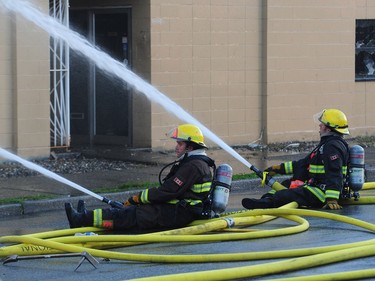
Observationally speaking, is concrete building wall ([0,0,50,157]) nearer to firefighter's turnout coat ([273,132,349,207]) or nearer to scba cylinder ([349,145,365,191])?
firefighter's turnout coat ([273,132,349,207])

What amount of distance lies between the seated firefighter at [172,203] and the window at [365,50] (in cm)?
1089

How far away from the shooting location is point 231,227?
10.4 meters

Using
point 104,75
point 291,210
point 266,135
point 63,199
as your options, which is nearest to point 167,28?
point 104,75

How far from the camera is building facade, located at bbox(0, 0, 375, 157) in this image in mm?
16422

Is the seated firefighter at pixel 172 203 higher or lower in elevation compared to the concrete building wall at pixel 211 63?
lower

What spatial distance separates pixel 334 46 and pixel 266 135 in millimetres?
2396

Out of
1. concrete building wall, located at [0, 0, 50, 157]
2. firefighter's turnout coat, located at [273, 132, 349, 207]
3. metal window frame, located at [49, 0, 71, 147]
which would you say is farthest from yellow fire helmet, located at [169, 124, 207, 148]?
metal window frame, located at [49, 0, 71, 147]

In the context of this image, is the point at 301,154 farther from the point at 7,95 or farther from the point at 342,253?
the point at 342,253

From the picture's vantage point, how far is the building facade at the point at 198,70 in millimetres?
16422

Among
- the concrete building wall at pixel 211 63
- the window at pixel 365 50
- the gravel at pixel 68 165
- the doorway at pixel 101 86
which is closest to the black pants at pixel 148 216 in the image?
the gravel at pixel 68 165

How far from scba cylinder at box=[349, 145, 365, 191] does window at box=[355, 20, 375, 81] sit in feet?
29.6

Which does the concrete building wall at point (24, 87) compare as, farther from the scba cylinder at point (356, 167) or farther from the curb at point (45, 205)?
the scba cylinder at point (356, 167)

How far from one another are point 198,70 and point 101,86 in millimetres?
1784

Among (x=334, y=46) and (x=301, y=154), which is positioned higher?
(x=334, y=46)
